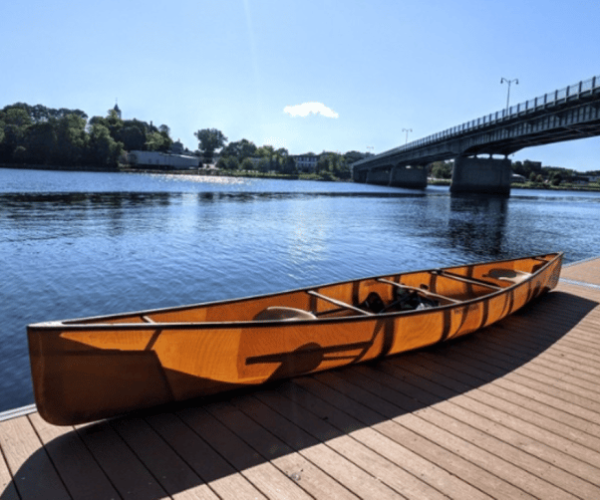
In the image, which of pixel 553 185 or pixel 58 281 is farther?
pixel 553 185

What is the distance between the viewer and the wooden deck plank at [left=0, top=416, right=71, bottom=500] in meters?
3.63

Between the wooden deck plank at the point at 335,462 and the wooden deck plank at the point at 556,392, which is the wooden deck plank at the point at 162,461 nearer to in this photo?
the wooden deck plank at the point at 335,462

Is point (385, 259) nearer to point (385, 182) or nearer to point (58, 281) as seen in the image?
point (58, 281)

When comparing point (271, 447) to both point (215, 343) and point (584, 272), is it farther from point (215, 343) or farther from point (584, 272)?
point (584, 272)

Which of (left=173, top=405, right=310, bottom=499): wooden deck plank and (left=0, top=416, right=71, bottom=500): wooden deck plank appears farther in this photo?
(left=173, top=405, right=310, bottom=499): wooden deck plank

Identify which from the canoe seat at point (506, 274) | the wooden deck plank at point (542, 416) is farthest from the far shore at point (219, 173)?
the wooden deck plank at point (542, 416)

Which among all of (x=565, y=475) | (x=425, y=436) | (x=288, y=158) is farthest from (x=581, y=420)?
(x=288, y=158)

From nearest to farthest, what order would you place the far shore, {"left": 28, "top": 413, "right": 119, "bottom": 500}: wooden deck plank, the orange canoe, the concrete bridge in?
{"left": 28, "top": 413, "right": 119, "bottom": 500}: wooden deck plank < the orange canoe < the concrete bridge < the far shore

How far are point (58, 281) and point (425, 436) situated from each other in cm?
1408

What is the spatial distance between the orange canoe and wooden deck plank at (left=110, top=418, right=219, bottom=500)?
216 mm

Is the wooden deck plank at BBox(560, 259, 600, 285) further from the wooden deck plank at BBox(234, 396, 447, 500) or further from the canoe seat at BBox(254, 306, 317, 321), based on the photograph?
the wooden deck plank at BBox(234, 396, 447, 500)

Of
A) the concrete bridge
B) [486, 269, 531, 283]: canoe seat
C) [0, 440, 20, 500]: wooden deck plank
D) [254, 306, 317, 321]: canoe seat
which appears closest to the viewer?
[0, 440, 20, 500]: wooden deck plank

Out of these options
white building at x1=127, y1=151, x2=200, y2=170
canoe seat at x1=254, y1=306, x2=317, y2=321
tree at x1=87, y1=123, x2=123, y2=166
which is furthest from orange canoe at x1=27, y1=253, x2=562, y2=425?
white building at x1=127, y1=151, x2=200, y2=170

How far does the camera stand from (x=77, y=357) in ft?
14.0
